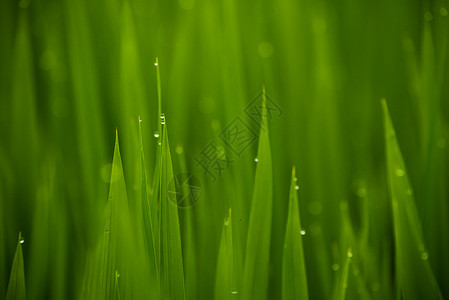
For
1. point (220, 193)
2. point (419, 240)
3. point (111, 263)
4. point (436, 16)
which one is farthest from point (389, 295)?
point (436, 16)

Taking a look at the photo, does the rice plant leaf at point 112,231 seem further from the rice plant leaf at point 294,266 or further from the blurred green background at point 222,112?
the rice plant leaf at point 294,266

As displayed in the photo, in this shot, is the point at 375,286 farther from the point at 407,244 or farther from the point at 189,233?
the point at 189,233

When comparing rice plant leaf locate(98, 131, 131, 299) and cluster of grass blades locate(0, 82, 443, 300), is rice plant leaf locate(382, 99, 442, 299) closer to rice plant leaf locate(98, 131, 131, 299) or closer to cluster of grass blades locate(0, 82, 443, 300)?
cluster of grass blades locate(0, 82, 443, 300)

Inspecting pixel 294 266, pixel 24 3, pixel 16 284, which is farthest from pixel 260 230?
pixel 24 3

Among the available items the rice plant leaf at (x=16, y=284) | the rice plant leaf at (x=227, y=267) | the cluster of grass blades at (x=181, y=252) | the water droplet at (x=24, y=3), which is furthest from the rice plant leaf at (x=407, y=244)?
the water droplet at (x=24, y=3)

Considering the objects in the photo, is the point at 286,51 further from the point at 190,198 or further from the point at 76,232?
the point at 76,232

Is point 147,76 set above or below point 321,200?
above
